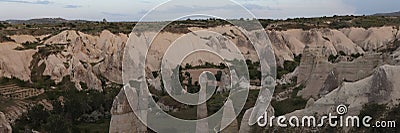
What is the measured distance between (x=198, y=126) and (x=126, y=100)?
6.83 feet

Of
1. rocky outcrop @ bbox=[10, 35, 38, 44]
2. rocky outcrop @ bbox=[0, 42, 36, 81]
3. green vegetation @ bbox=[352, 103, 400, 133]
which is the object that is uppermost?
rocky outcrop @ bbox=[10, 35, 38, 44]

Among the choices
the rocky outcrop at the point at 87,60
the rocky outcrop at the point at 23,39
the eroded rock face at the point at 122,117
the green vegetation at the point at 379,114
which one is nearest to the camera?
the green vegetation at the point at 379,114

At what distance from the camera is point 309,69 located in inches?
814

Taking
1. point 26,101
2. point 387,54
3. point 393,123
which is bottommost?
point 26,101

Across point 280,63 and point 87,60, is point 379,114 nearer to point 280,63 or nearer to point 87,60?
point 280,63

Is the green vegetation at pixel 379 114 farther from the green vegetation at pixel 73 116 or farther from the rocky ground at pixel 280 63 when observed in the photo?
the green vegetation at pixel 73 116

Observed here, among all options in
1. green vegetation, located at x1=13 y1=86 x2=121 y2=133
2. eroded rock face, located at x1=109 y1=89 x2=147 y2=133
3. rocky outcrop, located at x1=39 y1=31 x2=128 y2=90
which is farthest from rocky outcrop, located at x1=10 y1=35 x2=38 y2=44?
eroded rock face, located at x1=109 y1=89 x2=147 y2=133

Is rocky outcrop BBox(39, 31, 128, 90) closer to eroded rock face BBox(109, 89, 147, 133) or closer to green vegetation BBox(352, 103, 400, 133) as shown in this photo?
eroded rock face BBox(109, 89, 147, 133)

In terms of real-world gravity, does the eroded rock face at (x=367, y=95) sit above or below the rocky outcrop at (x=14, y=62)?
above

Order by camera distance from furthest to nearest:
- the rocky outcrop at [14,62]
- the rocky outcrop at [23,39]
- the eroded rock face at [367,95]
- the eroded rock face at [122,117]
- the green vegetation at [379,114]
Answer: the rocky outcrop at [23,39]
the rocky outcrop at [14,62]
the eroded rock face at [122,117]
the eroded rock face at [367,95]
the green vegetation at [379,114]

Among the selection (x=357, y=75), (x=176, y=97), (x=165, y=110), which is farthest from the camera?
(x=176, y=97)

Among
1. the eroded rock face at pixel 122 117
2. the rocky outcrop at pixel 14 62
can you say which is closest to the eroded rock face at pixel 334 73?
the eroded rock face at pixel 122 117

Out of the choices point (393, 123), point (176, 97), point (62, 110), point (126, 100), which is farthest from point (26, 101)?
point (393, 123)

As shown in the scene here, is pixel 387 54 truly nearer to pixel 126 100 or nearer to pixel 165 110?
pixel 165 110
